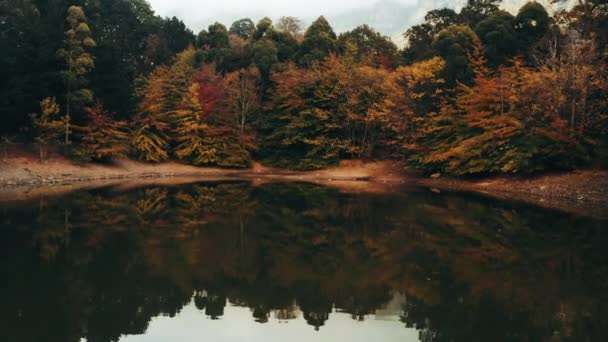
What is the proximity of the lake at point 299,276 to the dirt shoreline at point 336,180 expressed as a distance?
21.5ft

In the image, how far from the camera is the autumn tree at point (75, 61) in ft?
141

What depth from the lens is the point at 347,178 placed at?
47.6 m

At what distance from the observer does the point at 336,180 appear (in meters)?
46.6

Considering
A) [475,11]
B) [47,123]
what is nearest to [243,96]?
[47,123]

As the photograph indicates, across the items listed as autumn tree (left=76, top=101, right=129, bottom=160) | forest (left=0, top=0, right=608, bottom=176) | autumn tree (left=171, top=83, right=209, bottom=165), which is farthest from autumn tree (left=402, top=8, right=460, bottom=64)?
autumn tree (left=76, top=101, right=129, bottom=160)

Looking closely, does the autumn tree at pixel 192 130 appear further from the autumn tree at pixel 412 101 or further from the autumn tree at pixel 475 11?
the autumn tree at pixel 475 11

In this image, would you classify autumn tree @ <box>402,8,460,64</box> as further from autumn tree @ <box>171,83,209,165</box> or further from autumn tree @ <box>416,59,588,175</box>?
autumn tree @ <box>171,83,209,165</box>

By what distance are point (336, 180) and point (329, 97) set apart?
892cm

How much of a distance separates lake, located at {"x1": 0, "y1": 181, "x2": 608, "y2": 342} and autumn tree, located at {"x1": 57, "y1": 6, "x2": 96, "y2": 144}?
21412mm

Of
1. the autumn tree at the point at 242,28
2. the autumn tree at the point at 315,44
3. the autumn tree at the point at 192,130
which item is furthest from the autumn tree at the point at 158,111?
the autumn tree at the point at 242,28

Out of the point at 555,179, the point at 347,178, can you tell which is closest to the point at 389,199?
the point at 555,179

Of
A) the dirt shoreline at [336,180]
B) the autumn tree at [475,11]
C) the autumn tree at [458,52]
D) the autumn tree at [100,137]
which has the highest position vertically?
the autumn tree at [475,11]

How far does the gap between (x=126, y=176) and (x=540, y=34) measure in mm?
37058

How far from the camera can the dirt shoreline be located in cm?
2975
